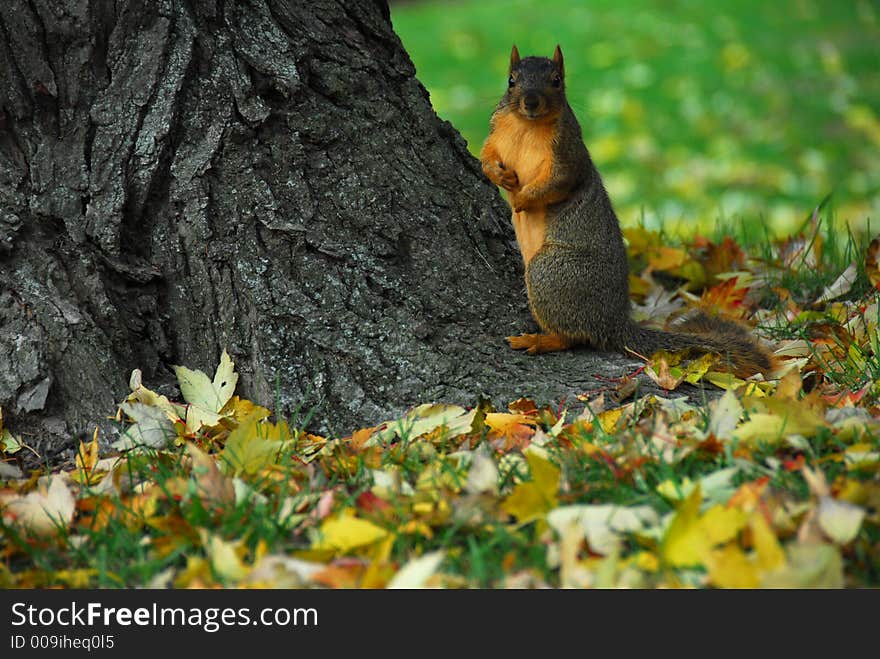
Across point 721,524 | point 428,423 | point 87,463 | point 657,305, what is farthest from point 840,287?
point 87,463

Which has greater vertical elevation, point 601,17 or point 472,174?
point 601,17

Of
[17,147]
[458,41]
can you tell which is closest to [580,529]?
[17,147]

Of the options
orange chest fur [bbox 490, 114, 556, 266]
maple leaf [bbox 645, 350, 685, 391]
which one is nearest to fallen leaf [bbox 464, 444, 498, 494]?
maple leaf [bbox 645, 350, 685, 391]

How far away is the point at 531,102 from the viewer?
3461mm

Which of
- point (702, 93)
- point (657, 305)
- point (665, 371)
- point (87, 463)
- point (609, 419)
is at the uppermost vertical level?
point (702, 93)

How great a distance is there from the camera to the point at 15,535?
2197 millimetres

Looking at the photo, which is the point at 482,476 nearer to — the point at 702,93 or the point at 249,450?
the point at 249,450

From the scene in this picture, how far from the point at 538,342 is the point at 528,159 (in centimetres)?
68

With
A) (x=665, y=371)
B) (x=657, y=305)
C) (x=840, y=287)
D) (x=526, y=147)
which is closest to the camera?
(x=665, y=371)

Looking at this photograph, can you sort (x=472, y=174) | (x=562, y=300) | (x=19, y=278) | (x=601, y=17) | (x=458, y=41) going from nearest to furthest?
1. (x=19, y=278)
2. (x=562, y=300)
3. (x=472, y=174)
4. (x=458, y=41)
5. (x=601, y=17)

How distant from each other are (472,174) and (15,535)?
1.97m

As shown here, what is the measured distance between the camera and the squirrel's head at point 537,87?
11.4 ft

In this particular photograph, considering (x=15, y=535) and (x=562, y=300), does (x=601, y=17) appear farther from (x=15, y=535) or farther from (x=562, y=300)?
(x=15, y=535)

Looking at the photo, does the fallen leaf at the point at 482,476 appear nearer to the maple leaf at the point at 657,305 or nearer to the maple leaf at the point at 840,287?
the maple leaf at the point at 657,305
